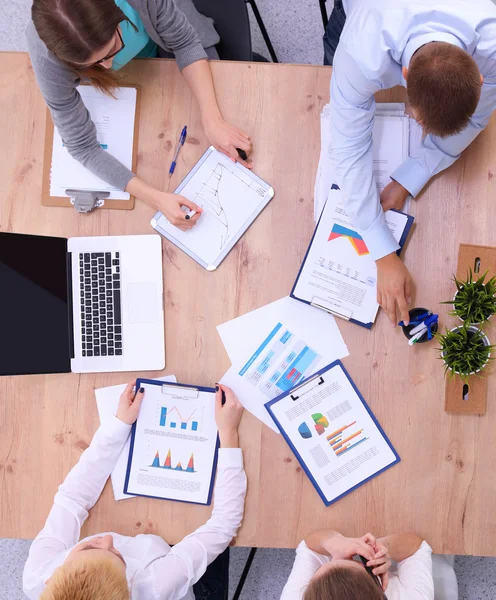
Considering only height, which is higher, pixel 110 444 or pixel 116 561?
pixel 110 444

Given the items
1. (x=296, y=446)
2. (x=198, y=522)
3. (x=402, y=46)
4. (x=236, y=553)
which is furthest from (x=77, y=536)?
(x=402, y=46)

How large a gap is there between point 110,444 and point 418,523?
2.50ft

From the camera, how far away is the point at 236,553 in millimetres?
Answer: 1875

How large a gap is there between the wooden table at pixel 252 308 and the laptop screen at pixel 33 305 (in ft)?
0.20

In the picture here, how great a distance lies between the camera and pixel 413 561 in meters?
1.20

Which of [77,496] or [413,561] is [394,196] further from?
[77,496]

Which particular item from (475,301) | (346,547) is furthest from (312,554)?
(475,301)

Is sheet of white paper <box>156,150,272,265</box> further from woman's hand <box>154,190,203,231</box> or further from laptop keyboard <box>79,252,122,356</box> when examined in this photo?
laptop keyboard <box>79,252,122,356</box>

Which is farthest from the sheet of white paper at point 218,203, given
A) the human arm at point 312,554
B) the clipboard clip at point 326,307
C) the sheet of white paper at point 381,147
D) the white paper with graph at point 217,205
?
A: the human arm at point 312,554

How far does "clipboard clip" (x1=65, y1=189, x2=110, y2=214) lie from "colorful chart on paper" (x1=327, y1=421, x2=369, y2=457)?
0.81m

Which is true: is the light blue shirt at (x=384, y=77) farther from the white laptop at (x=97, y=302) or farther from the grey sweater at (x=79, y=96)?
the white laptop at (x=97, y=302)

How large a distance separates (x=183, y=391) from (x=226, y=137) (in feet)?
2.08

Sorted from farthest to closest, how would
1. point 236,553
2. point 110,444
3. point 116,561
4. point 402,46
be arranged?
point 236,553
point 110,444
point 116,561
point 402,46

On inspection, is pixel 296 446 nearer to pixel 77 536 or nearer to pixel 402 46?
pixel 77 536
